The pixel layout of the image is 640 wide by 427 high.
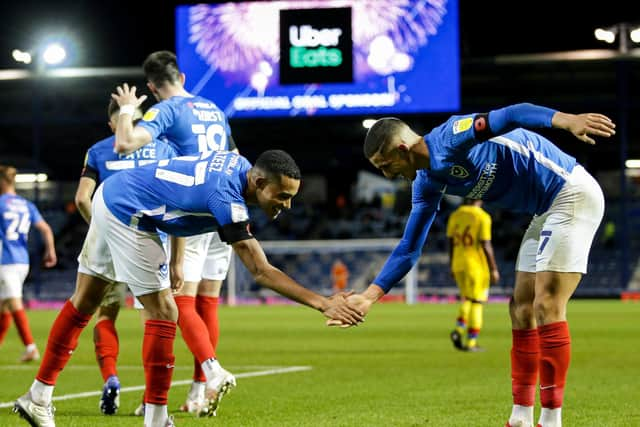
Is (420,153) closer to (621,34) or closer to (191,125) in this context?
(191,125)

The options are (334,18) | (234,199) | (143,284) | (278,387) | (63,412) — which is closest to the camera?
(234,199)

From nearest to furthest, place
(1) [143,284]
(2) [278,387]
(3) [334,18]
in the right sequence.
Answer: (1) [143,284] < (2) [278,387] < (3) [334,18]

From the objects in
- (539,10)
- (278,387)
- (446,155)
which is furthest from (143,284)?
(539,10)

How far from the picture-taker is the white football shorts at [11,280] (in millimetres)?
12344

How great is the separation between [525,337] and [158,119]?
2598mm

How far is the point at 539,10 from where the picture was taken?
29.6 meters

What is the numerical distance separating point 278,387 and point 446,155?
387cm

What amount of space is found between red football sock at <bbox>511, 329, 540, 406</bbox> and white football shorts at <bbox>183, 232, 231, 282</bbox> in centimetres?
203

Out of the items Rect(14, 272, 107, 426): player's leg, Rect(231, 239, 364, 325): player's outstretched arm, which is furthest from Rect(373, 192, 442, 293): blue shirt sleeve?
Rect(14, 272, 107, 426): player's leg

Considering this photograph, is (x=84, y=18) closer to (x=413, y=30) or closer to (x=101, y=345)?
(x=413, y=30)

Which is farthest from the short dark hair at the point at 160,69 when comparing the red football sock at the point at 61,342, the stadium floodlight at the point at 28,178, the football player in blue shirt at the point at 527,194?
the stadium floodlight at the point at 28,178

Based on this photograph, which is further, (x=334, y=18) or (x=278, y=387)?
(x=334, y=18)

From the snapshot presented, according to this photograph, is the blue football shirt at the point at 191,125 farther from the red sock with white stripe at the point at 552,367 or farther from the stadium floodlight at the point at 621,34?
the stadium floodlight at the point at 621,34

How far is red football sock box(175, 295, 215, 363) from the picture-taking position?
6738mm
